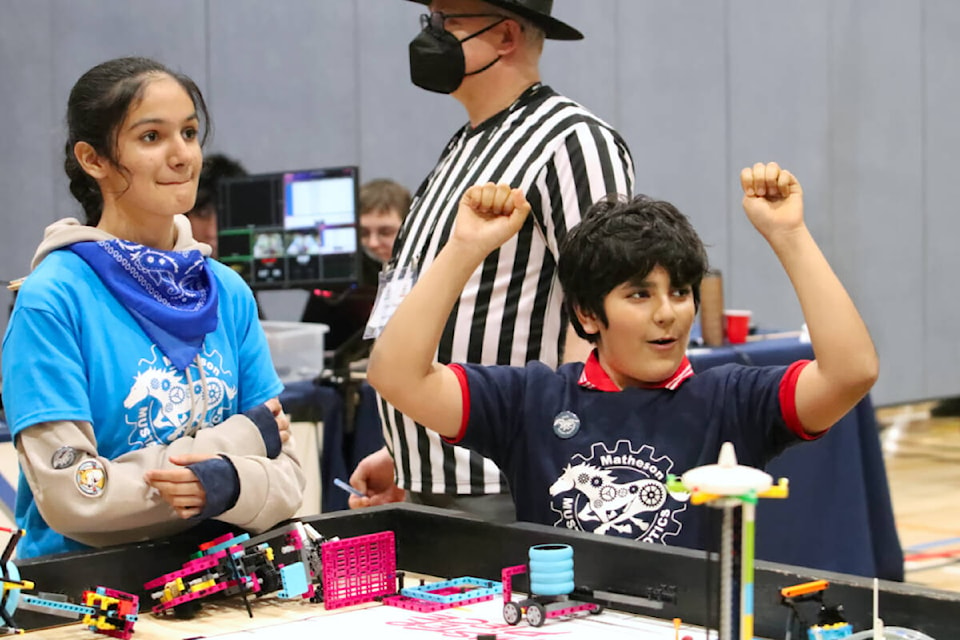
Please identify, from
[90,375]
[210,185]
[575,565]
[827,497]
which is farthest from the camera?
[210,185]

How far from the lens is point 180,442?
171 centimetres

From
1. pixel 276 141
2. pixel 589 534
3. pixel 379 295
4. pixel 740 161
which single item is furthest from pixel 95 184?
pixel 740 161

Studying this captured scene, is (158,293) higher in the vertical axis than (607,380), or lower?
higher

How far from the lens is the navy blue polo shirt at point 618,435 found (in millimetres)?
1699

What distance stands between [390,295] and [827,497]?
2344 mm

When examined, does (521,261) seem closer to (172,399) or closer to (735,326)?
(172,399)

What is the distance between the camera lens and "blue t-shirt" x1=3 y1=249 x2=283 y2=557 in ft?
5.34

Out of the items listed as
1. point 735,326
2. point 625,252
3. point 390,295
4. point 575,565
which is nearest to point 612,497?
point 575,565

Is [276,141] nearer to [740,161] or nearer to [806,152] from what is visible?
[740,161]

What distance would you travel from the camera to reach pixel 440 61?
242 cm

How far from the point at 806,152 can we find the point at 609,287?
7.21m

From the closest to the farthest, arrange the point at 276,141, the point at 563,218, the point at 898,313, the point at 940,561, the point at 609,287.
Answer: the point at 609,287 < the point at 563,218 < the point at 940,561 < the point at 276,141 < the point at 898,313

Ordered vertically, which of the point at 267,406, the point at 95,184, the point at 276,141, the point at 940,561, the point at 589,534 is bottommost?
the point at 940,561

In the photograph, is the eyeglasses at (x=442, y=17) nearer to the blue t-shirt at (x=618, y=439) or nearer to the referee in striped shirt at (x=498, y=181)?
the referee in striped shirt at (x=498, y=181)
